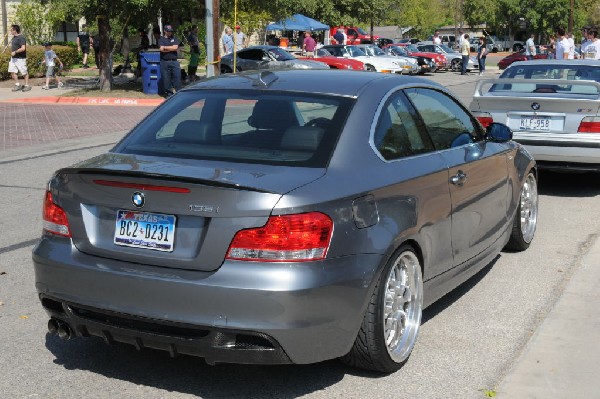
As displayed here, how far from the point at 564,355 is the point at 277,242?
82.4 inches

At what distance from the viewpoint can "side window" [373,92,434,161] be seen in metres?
4.70

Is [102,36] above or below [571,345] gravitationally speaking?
above

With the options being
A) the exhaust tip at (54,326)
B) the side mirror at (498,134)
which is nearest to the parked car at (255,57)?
the side mirror at (498,134)

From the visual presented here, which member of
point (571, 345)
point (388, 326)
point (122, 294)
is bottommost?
point (571, 345)

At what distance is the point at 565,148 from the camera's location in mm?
9312

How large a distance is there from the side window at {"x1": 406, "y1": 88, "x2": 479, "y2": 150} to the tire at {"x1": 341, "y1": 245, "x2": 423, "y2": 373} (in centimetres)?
100

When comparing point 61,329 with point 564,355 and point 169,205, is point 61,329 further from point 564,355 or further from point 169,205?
point 564,355

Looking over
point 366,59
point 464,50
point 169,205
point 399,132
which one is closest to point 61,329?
point 169,205

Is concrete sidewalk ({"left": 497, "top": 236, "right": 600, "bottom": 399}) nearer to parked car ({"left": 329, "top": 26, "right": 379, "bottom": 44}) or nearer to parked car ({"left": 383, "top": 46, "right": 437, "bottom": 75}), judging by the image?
parked car ({"left": 383, "top": 46, "right": 437, "bottom": 75})

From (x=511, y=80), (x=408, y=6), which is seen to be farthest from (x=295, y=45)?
(x=511, y=80)

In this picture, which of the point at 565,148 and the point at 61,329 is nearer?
the point at 61,329

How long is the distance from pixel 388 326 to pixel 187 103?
73.6 inches

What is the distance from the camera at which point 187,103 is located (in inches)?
204

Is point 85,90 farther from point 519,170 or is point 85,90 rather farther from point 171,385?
point 171,385
